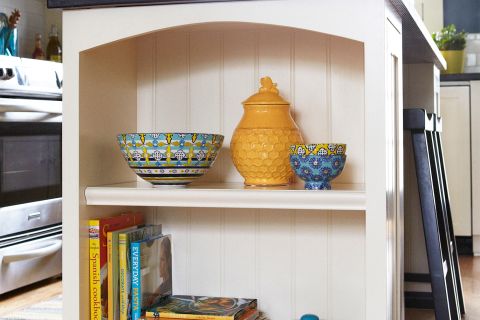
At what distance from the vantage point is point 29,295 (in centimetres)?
317

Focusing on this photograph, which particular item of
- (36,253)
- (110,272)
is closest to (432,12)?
(36,253)

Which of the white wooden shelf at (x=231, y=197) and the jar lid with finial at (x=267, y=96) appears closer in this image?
the white wooden shelf at (x=231, y=197)

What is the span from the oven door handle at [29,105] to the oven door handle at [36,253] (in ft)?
2.01

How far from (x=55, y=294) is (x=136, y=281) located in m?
1.89

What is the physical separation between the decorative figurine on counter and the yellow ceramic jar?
230 cm

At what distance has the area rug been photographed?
2.73 metres

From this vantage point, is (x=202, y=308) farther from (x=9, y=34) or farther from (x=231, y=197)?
(x=9, y=34)

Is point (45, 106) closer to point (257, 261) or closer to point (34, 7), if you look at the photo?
point (34, 7)

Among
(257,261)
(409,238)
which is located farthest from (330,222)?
(409,238)

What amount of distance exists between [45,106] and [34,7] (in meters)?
1.02

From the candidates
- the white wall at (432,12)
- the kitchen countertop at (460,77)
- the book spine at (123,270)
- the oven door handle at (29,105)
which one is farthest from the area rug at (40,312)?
the white wall at (432,12)

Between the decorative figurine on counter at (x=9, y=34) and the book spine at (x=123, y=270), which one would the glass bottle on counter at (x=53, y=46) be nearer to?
the decorative figurine on counter at (x=9, y=34)

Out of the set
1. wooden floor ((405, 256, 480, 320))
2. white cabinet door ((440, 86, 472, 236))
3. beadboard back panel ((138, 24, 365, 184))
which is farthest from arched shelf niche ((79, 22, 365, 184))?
white cabinet door ((440, 86, 472, 236))

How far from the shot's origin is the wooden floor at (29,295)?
296 centimetres
